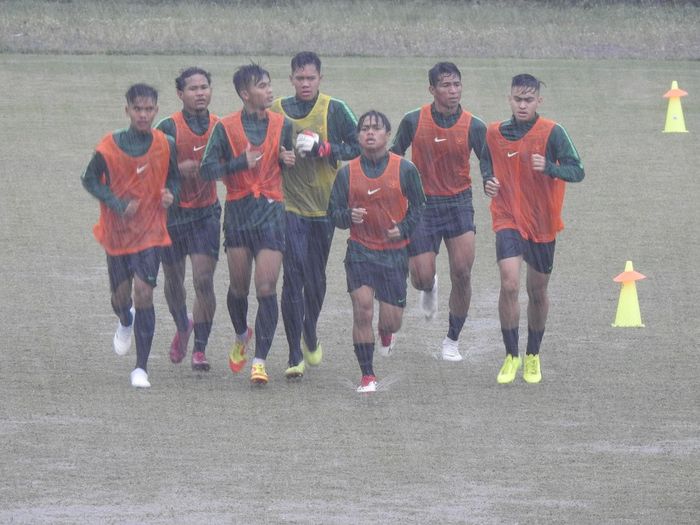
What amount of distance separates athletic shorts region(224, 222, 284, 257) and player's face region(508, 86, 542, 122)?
65.6 inches

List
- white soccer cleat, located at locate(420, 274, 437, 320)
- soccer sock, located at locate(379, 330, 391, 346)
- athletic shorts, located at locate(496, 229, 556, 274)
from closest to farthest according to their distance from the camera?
athletic shorts, located at locate(496, 229, 556, 274) → soccer sock, located at locate(379, 330, 391, 346) → white soccer cleat, located at locate(420, 274, 437, 320)

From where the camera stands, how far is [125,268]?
31.6 ft

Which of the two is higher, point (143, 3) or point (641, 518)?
point (143, 3)

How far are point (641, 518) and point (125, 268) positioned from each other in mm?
3980

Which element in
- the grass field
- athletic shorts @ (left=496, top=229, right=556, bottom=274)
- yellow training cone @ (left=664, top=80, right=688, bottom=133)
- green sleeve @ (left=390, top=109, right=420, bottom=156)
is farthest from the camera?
yellow training cone @ (left=664, top=80, right=688, bottom=133)

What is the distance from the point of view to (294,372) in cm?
984

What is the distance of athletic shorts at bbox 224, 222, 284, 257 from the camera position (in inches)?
377

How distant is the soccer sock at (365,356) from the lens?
9477mm

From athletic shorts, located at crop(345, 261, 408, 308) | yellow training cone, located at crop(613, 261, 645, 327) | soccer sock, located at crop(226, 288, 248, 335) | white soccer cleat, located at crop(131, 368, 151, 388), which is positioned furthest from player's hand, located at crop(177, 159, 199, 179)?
yellow training cone, located at crop(613, 261, 645, 327)

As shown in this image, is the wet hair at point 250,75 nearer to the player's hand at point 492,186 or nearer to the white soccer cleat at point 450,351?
the player's hand at point 492,186

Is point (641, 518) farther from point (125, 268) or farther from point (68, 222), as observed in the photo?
point (68, 222)

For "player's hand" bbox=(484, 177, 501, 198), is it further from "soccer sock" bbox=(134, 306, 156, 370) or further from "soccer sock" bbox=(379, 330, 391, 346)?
"soccer sock" bbox=(134, 306, 156, 370)

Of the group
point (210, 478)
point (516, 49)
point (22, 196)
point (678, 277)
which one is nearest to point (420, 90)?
point (516, 49)

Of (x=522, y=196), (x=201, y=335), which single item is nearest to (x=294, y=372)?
(x=201, y=335)
